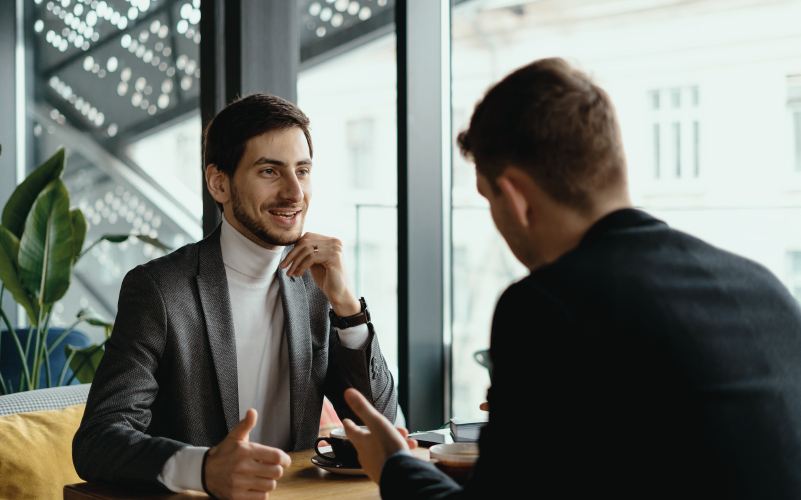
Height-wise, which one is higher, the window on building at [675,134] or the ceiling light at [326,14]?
the ceiling light at [326,14]

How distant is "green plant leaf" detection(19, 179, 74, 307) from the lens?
2.51m

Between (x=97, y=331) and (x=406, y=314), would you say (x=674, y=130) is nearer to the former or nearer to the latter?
(x=406, y=314)

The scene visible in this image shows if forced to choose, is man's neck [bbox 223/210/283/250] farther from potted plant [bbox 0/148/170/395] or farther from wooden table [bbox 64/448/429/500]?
potted plant [bbox 0/148/170/395]

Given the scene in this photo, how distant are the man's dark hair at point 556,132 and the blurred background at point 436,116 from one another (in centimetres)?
92

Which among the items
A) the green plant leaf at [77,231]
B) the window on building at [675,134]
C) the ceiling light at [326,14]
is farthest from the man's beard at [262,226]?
the ceiling light at [326,14]

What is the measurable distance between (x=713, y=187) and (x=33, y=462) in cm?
237

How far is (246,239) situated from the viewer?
1.77 metres

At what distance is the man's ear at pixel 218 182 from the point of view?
184 centimetres

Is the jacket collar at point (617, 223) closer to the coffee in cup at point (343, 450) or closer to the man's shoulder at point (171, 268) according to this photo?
the coffee in cup at point (343, 450)

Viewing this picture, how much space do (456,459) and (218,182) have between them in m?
1.00

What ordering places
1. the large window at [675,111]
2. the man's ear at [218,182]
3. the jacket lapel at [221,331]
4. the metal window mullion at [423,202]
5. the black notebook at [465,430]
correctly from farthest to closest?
the metal window mullion at [423,202], the large window at [675,111], the man's ear at [218,182], the jacket lapel at [221,331], the black notebook at [465,430]

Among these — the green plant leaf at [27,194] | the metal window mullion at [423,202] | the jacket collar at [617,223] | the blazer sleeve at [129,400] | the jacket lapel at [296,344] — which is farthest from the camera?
the metal window mullion at [423,202]

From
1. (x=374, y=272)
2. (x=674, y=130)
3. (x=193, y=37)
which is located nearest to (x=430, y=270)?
(x=374, y=272)

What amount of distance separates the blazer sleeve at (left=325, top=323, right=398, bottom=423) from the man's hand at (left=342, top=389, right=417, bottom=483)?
0.68m
